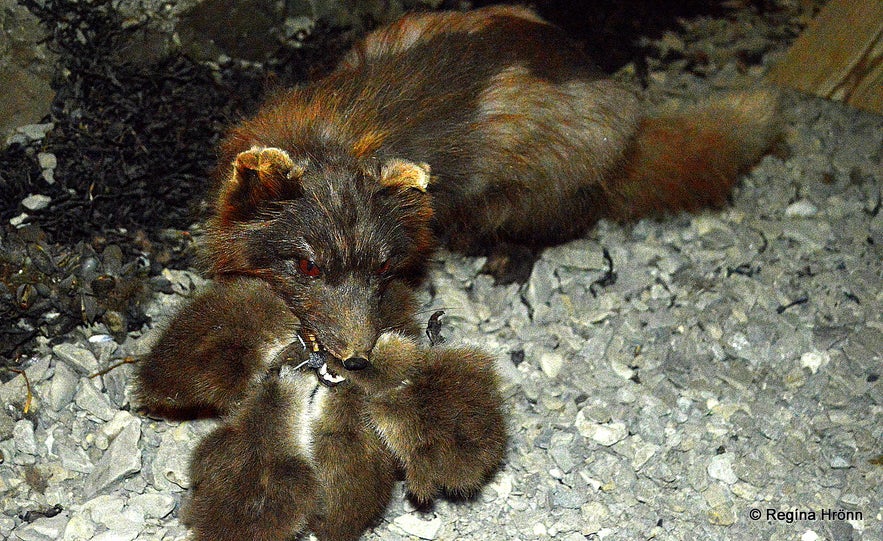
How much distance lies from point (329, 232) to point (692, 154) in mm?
2039

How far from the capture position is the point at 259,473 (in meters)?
2.65

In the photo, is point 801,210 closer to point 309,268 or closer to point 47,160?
point 309,268

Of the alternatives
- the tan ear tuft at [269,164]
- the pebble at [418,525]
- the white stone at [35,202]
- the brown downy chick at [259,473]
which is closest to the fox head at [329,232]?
the tan ear tuft at [269,164]

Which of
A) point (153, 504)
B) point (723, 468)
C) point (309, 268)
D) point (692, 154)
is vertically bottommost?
point (723, 468)

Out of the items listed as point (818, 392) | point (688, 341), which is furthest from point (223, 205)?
point (818, 392)

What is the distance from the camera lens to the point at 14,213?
3805mm

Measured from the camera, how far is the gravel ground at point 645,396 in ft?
10.3

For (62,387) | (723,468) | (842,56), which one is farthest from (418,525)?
(842,56)

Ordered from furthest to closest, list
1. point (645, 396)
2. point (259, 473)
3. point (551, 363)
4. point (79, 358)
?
point (551, 363), point (645, 396), point (79, 358), point (259, 473)

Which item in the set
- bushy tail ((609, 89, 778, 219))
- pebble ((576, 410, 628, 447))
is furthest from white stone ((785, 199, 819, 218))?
pebble ((576, 410, 628, 447))

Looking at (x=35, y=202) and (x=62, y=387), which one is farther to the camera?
(x=35, y=202)

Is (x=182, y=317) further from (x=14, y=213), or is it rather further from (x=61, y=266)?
(x=14, y=213)

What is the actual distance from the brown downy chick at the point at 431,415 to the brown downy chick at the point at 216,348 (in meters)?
0.32

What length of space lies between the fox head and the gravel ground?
2.26 ft
